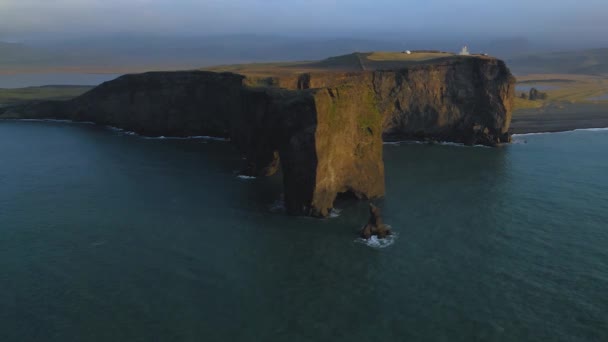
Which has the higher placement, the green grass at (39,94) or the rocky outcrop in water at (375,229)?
the green grass at (39,94)

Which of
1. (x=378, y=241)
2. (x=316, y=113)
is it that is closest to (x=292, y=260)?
(x=378, y=241)

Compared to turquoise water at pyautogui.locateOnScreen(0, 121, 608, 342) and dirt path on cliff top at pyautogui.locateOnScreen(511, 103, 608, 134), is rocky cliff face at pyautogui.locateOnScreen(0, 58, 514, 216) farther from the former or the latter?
dirt path on cliff top at pyautogui.locateOnScreen(511, 103, 608, 134)

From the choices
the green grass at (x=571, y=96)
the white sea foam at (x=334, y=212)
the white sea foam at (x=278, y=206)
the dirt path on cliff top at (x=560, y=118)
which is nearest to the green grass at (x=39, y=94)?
the white sea foam at (x=278, y=206)

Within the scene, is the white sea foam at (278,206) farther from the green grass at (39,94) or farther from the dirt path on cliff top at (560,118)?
the green grass at (39,94)

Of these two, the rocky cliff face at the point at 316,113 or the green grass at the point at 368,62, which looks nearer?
the rocky cliff face at the point at 316,113

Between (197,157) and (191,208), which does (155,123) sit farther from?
(191,208)

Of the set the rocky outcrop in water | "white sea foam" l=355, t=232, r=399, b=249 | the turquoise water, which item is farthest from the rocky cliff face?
"white sea foam" l=355, t=232, r=399, b=249

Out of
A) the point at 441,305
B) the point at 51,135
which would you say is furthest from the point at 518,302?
the point at 51,135

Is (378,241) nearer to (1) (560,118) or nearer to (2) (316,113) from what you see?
(2) (316,113)
